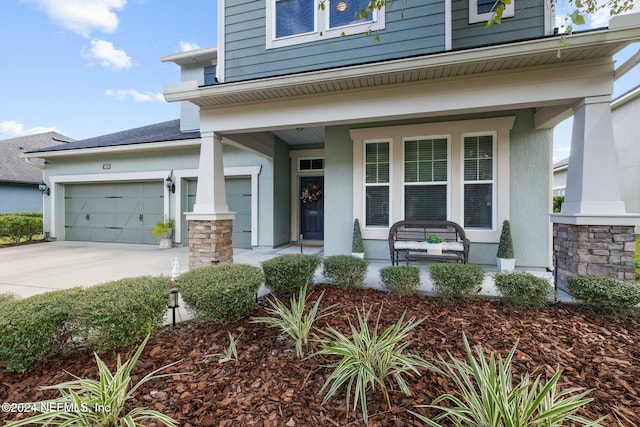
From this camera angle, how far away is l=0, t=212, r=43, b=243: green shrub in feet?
29.3

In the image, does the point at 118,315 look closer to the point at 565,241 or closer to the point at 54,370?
the point at 54,370

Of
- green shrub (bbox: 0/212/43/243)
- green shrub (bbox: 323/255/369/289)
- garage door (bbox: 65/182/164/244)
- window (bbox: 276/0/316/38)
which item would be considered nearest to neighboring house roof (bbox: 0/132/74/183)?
green shrub (bbox: 0/212/43/243)

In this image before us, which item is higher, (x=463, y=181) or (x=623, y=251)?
(x=463, y=181)

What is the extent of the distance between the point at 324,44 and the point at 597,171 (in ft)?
15.5

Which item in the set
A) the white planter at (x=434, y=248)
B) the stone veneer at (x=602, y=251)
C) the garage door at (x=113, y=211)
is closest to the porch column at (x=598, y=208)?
the stone veneer at (x=602, y=251)

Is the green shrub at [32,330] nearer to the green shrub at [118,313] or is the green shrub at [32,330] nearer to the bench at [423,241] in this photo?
the green shrub at [118,313]

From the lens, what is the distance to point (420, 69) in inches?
151

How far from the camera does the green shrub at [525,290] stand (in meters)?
3.09

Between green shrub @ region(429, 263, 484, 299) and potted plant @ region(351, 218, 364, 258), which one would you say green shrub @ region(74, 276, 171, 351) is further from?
potted plant @ region(351, 218, 364, 258)

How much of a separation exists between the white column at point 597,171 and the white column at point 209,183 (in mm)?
5592

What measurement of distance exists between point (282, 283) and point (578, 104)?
4.79 metres

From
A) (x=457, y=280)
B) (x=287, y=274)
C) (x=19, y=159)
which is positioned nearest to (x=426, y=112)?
(x=457, y=280)

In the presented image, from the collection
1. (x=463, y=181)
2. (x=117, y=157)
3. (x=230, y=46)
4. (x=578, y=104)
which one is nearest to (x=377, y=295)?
(x=463, y=181)

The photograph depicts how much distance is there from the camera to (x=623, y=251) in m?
3.46
